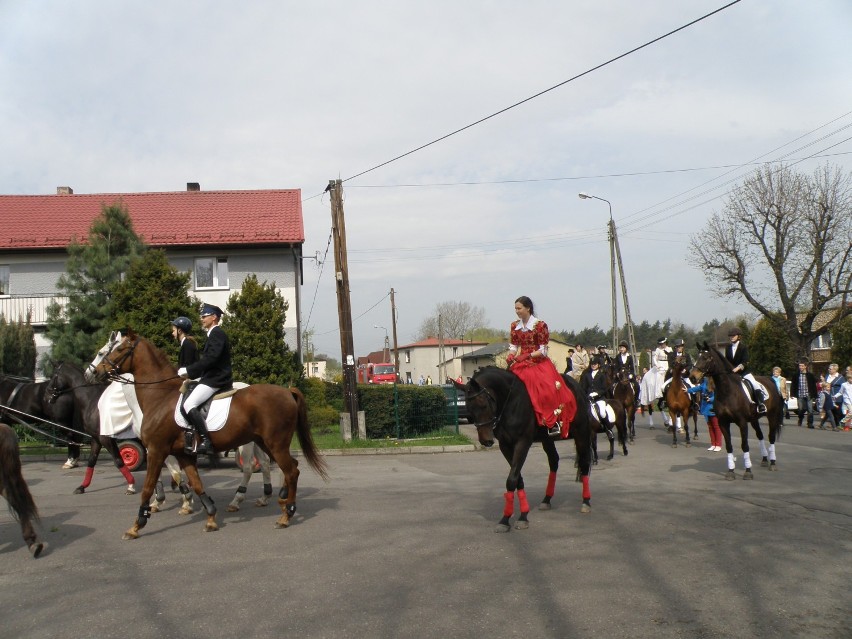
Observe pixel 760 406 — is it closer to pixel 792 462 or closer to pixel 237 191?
pixel 792 462

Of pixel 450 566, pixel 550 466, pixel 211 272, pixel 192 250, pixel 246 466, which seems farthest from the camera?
pixel 211 272

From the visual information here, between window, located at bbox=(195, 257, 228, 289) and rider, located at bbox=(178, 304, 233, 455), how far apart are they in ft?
73.0

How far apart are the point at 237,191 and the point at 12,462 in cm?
2909

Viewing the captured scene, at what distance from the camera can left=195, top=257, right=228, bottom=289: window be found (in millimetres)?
30656

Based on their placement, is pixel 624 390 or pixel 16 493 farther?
pixel 624 390

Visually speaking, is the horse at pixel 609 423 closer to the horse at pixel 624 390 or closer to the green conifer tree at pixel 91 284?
the horse at pixel 624 390

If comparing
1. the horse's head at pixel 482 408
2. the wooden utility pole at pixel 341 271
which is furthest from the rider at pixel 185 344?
the wooden utility pole at pixel 341 271

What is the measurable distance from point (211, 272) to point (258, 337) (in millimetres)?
8408

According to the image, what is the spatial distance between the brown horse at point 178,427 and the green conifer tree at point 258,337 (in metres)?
13.8

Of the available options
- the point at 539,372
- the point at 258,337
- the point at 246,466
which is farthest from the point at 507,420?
the point at 258,337

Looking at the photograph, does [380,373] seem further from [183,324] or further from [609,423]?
[183,324]

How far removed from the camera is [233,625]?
17.4 feet

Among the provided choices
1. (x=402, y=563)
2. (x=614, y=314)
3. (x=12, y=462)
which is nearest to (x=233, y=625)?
(x=402, y=563)

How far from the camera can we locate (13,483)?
746 cm
